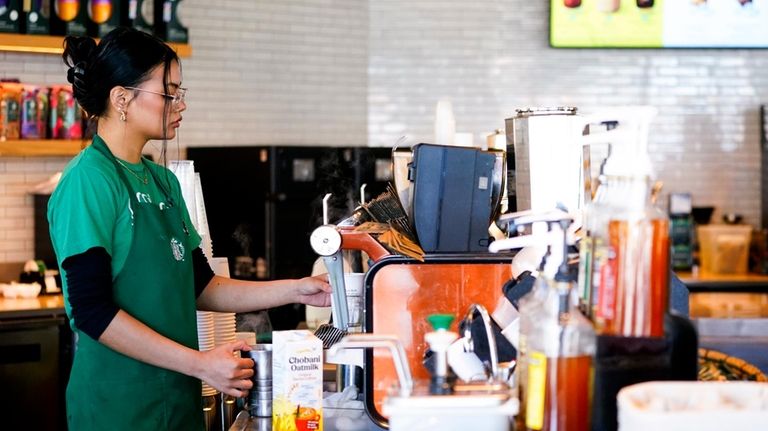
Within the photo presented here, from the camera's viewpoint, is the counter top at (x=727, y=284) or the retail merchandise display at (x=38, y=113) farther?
the counter top at (x=727, y=284)

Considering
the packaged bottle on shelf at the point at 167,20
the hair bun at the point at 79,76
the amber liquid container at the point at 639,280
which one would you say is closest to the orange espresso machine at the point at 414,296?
the amber liquid container at the point at 639,280

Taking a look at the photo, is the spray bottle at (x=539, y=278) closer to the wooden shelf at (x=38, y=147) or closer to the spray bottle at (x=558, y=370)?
the spray bottle at (x=558, y=370)

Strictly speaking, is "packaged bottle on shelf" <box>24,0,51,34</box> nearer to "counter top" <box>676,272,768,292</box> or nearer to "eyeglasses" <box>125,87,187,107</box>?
"eyeglasses" <box>125,87,187,107</box>

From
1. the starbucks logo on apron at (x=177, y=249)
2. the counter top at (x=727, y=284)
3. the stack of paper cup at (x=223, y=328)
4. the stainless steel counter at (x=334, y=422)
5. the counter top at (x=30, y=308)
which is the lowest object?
the counter top at (x=727, y=284)

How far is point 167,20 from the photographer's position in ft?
19.7

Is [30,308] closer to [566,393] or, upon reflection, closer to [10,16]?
[10,16]

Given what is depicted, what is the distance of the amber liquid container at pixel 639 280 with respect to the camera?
1621 millimetres

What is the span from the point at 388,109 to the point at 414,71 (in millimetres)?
330

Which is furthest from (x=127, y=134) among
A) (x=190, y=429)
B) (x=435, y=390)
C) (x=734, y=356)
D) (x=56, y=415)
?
(x=56, y=415)

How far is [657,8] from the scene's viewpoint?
23.5 ft

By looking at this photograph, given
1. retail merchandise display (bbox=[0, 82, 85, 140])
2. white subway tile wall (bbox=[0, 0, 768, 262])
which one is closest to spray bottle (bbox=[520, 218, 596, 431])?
retail merchandise display (bbox=[0, 82, 85, 140])

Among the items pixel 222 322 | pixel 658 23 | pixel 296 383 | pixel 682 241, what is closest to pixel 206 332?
pixel 222 322

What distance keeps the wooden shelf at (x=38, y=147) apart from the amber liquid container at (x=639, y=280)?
4434mm

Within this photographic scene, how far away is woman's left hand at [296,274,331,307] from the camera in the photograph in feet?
8.90
